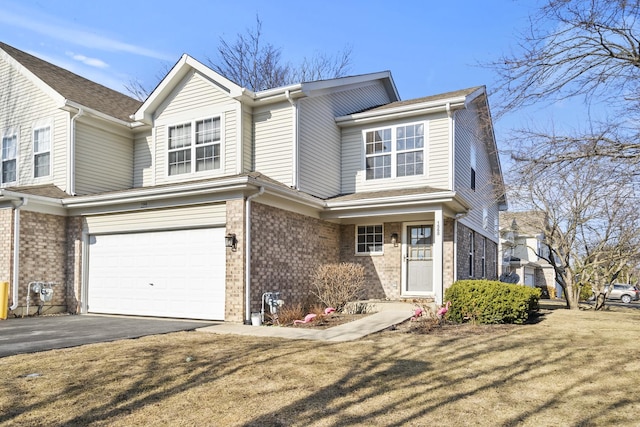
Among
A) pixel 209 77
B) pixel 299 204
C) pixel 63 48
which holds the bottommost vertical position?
pixel 299 204

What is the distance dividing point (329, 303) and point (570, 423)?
872cm

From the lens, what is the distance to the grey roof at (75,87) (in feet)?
50.2

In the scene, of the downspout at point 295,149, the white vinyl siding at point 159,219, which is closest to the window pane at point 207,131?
the downspout at point 295,149

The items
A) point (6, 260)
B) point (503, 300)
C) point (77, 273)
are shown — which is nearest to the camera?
point (503, 300)

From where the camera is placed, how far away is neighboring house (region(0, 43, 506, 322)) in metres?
11.8

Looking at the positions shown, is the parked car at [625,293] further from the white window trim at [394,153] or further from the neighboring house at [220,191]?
the white window trim at [394,153]

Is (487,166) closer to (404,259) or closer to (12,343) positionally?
(404,259)

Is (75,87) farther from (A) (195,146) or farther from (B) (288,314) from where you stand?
(B) (288,314)

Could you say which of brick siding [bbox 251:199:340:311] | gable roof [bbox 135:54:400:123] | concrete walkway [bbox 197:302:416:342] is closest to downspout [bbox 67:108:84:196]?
gable roof [bbox 135:54:400:123]

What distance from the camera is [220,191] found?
11.2 meters

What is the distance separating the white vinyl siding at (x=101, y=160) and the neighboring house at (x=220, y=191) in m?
0.04

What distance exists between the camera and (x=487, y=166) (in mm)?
20547

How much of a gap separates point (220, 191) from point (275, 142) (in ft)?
9.89

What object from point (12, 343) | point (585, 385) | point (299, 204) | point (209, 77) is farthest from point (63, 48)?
point (585, 385)
